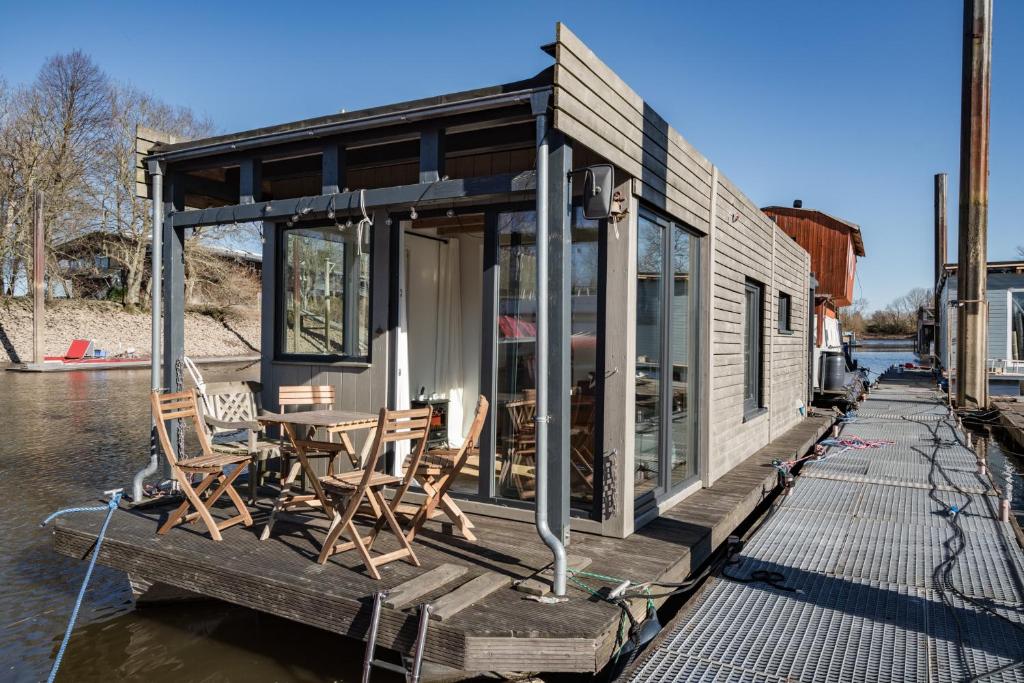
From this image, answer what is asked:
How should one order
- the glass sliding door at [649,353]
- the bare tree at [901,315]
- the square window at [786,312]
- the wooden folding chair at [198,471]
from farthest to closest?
the bare tree at [901,315], the square window at [786,312], the glass sliding door at [649,353], the wooden folding chair at [198,471]

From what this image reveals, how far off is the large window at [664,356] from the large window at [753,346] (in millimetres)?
2133

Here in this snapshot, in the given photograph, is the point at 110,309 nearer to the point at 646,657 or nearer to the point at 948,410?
the point at 948,410

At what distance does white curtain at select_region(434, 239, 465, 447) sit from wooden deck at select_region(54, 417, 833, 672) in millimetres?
2279

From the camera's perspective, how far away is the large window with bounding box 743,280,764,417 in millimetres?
7891

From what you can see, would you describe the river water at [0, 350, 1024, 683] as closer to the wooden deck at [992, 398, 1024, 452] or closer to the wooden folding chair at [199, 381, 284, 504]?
the wooden folding chair at [199, 381, 284, 504]

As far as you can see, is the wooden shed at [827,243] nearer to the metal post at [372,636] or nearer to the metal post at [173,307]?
the metal post at [173,307]

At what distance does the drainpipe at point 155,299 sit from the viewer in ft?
16.2

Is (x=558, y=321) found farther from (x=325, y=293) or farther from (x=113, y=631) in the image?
(x=113, y=631)

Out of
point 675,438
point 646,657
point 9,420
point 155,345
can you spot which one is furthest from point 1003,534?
point 9,420

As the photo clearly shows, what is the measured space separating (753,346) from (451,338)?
3.60m

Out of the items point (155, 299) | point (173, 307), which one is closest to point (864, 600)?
point (173, 307)

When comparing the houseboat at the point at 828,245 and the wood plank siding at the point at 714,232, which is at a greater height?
the houseboat at the point at 828,245

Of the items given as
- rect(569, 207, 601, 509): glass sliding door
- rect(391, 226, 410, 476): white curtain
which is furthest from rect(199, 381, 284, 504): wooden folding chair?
rect(569, 207, 601, 509): glass sliding door

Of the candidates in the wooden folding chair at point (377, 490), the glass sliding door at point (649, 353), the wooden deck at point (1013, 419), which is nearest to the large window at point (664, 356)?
the glass sliding door at point (649, 353)
